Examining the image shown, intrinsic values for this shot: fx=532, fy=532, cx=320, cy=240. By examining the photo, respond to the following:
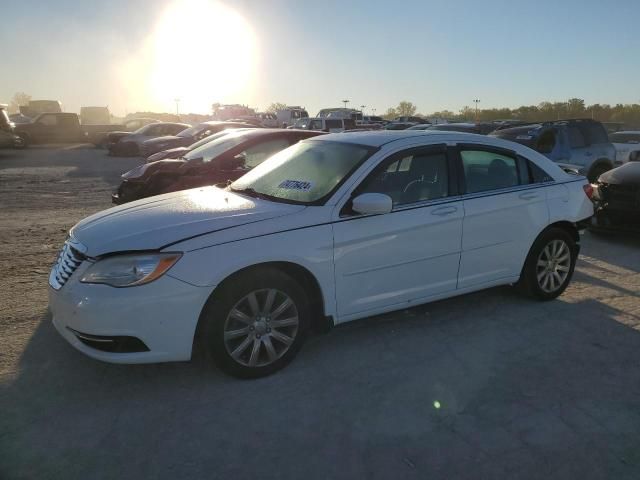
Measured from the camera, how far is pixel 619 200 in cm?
735

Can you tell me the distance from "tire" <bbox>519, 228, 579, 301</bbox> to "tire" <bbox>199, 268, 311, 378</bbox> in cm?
237

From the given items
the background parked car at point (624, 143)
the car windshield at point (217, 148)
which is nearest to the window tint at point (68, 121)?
the car windshield at point (217, 148)

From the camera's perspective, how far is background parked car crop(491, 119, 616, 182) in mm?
10346

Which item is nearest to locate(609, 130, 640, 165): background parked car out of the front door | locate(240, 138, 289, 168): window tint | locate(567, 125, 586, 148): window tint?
locate(567, 125, 586, 148): window tint

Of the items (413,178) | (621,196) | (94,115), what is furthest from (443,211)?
(94,115)

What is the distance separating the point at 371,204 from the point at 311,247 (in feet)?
1.70

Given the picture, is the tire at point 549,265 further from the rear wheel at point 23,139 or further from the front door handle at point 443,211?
the rear wheel at point 23,139

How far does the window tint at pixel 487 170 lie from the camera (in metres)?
4.55

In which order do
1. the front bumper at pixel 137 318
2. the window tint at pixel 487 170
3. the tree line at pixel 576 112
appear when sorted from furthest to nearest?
the tree line at pixel 576 112
the window tint at pixel 487 170
the front bumper at pixel 137 318

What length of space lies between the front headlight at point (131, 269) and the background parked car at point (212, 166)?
446 cm

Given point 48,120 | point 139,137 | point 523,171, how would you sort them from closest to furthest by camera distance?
point 523,171 < point 139,137 < point 48,120

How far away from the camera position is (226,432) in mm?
3031

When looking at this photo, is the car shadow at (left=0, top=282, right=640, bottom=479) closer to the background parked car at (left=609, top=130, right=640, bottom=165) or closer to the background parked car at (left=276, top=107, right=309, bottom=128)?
the background parked car at (left=609, top=130, right=640, bottom=165)

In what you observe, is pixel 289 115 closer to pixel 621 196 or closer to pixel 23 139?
pixel 23 139
